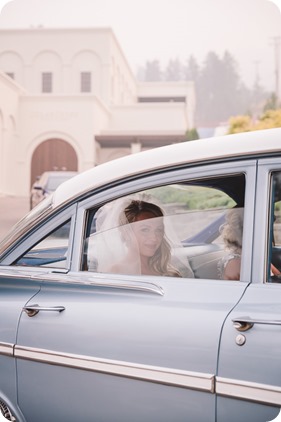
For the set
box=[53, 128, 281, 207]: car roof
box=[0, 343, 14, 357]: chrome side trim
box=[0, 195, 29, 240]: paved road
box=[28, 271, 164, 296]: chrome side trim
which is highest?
box=[53, 128, 281, 207]: car roof

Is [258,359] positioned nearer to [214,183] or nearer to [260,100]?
[214,183]

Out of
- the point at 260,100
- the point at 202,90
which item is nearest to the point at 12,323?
the point at 260,100

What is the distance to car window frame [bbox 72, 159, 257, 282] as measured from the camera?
1417mm

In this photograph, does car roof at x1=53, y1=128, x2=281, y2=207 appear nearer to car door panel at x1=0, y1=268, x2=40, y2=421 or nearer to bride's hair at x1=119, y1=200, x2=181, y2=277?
bride's hair at x1=119, y1=200, x2=181, y2=277

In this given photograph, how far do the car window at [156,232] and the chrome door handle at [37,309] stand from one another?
157 mm

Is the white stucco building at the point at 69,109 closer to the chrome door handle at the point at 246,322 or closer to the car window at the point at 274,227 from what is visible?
the car window at the point at 274,227

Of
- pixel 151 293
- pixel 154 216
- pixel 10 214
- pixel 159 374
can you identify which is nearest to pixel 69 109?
pixel 10 214

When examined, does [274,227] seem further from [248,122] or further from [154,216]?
[248,122]

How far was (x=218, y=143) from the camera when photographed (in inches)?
59.6

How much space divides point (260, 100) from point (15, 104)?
12374mm

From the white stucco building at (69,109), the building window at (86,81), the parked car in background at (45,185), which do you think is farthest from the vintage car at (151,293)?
the building window at (86,81)

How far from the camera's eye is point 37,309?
1606 millimetres

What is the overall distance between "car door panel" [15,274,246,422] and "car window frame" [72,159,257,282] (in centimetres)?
7

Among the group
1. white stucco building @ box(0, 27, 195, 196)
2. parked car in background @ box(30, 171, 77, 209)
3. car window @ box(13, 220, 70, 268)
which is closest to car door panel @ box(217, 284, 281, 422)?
car window @ box(13, 220, 70, 268)
